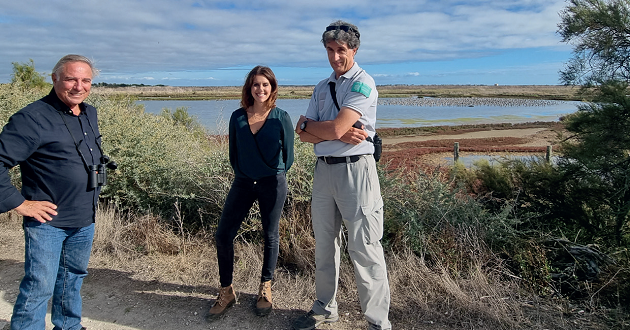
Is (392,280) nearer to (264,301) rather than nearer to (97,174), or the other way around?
(264,301)

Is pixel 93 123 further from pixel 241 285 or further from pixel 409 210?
pixel 409 210

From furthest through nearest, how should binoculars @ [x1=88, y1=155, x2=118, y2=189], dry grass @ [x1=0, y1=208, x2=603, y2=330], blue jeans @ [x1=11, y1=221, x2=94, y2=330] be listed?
dry grass @ [x1=0, y1=208, x2=603, y2=330]
binoculars @ [x1=88, y1=155, x2=118, y2=189]
blue jeans @ [x1=11, y1=221, x2=94, y2=330]

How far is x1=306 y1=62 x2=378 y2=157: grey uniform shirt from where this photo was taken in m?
2.77

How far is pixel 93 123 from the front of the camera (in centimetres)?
289

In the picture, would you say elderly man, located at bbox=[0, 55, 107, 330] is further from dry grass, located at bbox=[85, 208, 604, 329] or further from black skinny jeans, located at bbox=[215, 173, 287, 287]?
dry grass, located at bbox=[85, 208, 604, 329]

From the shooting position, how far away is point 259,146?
3.23m

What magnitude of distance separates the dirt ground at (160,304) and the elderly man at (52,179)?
2.64ft

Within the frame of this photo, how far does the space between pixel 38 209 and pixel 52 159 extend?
1.00ft

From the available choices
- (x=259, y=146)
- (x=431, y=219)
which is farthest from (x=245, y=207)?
(x=431, y=219)

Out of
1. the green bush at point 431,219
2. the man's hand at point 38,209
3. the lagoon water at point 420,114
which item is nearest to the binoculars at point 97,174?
the man's hand at point 38,209

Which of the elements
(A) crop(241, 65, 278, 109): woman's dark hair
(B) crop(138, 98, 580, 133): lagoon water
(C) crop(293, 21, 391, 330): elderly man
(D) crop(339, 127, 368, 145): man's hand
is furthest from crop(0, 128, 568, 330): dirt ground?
(B) crop(138, 98, 580, 133): lagoon water

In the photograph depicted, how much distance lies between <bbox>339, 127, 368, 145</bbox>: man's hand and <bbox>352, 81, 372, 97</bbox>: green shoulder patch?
241mm

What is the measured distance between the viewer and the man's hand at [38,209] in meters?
2.44

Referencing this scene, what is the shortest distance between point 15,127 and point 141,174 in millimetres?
3295
